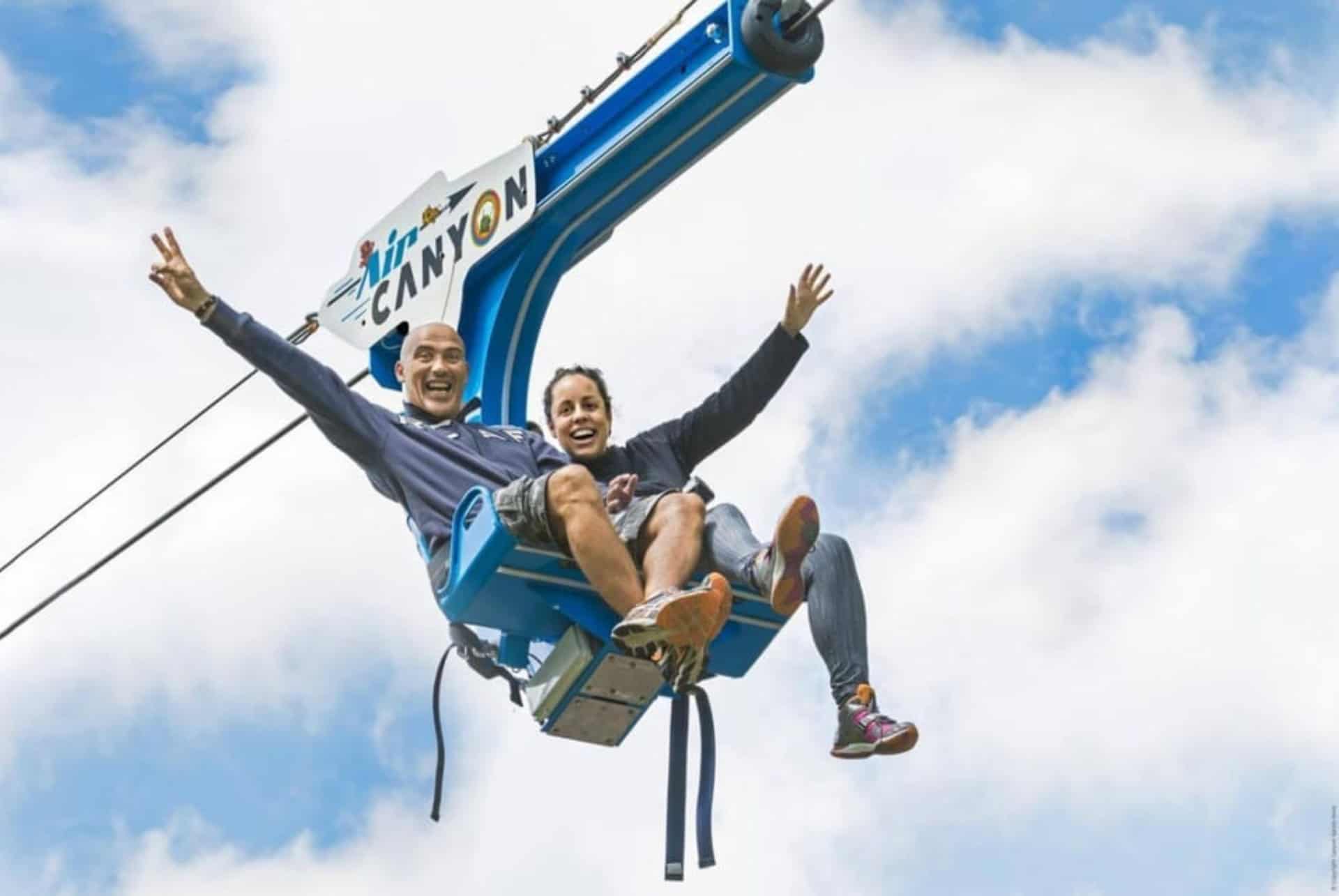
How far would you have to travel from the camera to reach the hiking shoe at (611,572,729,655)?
718cm

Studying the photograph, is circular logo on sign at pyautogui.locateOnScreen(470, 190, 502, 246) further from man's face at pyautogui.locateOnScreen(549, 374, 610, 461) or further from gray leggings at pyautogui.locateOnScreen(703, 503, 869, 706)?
gray leggings at pyautogui.locateOnScreen(703, 503, 869, 706)

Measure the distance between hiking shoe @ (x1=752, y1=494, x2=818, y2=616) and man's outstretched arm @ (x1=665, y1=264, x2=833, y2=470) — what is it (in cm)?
104

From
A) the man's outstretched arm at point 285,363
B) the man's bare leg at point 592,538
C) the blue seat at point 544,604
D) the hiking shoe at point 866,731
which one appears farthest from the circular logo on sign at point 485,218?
the hiking shoe at point 866,731

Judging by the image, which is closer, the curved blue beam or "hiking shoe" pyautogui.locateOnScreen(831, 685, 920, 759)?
"hiking shoe" pyautogui.locateOnScreen(831, 685, 920, 759)

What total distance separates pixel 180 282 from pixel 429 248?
1.52 meters

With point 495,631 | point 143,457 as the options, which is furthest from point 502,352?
point 143,457

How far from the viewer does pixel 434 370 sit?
866 cm

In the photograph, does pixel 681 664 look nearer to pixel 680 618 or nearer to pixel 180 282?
pixel 680 618

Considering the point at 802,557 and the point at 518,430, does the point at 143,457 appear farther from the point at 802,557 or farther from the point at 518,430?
the point at 802,557

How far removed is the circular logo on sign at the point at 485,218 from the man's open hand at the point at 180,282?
1.33 m

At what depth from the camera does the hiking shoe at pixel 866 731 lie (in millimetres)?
7258

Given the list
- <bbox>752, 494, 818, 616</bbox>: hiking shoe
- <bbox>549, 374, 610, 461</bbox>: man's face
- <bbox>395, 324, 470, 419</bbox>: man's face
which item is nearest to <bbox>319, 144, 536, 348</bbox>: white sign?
<bbox>395, 324, 470, 419</bbox>: man's face

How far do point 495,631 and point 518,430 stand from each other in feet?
2.22

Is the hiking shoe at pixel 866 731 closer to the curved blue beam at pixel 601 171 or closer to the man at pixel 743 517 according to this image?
the man at pixel 743 517
